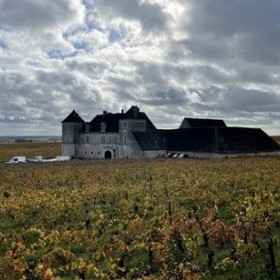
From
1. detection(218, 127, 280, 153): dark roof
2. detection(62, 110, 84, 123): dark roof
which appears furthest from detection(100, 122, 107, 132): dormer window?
detection(218, 127, 280, 153): dark roof

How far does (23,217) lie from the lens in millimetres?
15188

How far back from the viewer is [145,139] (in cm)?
6062

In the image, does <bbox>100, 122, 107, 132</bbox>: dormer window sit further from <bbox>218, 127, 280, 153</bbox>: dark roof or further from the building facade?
<bbox>218, 127, 280, 153</bbox>: dark roof

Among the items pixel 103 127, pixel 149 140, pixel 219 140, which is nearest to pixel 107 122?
pixel 103 127

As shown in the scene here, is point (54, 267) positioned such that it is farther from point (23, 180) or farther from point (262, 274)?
point (23, 180)

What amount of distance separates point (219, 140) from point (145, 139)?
40.2 feet

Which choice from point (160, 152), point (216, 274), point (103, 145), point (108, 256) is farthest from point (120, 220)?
point (103, 145)

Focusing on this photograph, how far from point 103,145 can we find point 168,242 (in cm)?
5643

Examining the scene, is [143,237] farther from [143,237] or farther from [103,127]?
[103,127]

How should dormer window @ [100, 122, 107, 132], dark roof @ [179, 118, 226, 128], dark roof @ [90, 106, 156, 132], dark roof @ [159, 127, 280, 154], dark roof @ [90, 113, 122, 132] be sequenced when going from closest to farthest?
dark roof @ [159, 127, 280, 154] → dark roof @ [90, 106, 156, 132] → dark roof @ [90, 113, 122, 132] → dormer window @ [100, 122, 107, 132] → dark roof @ [179, 118, 226, 128]

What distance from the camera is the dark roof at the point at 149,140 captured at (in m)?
59.1

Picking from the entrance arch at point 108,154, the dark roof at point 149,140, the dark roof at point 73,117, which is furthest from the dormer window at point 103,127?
the dark roof at point 149,140

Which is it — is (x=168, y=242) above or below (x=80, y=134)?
below

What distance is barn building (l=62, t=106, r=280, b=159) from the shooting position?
184 ft
